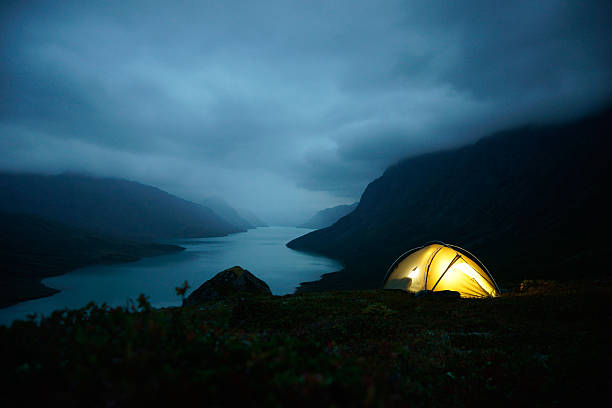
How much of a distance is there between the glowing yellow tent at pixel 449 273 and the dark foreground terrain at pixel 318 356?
432 centimetres

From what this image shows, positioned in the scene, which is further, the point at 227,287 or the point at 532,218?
the point at 532,218

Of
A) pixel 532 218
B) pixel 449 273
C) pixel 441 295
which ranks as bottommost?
pixel 441 295

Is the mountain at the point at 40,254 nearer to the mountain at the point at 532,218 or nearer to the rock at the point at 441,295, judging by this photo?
the mountain at the point at 532,218

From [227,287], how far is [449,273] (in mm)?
17046

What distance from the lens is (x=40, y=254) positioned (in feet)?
497

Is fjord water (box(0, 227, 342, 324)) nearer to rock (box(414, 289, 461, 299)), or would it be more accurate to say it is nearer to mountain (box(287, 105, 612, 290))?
mountain (box(287, 105, 612, 290))

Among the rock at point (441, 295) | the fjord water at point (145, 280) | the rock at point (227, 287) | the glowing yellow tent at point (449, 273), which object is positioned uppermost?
the glowing yellow tent at point (449, 273)

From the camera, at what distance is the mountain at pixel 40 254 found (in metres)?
98.3

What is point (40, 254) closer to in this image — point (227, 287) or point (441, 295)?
point (227, 287)

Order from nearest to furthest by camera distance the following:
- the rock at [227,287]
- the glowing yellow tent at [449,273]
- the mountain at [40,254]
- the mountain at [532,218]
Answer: the glowing yellow tent at [449,273] → the rock at [227,287] → the mountain at [532,218] → the mountain at [40,254]

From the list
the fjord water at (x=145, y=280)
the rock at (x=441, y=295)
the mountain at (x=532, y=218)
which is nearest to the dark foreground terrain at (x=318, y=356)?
the rock at (x=441, y=295)

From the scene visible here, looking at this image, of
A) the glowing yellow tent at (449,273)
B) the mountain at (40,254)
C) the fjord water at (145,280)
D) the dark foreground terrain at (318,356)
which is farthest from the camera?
the mountain at (40,254)

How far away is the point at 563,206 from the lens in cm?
13550

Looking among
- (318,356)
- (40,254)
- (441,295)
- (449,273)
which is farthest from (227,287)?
(40,254)
